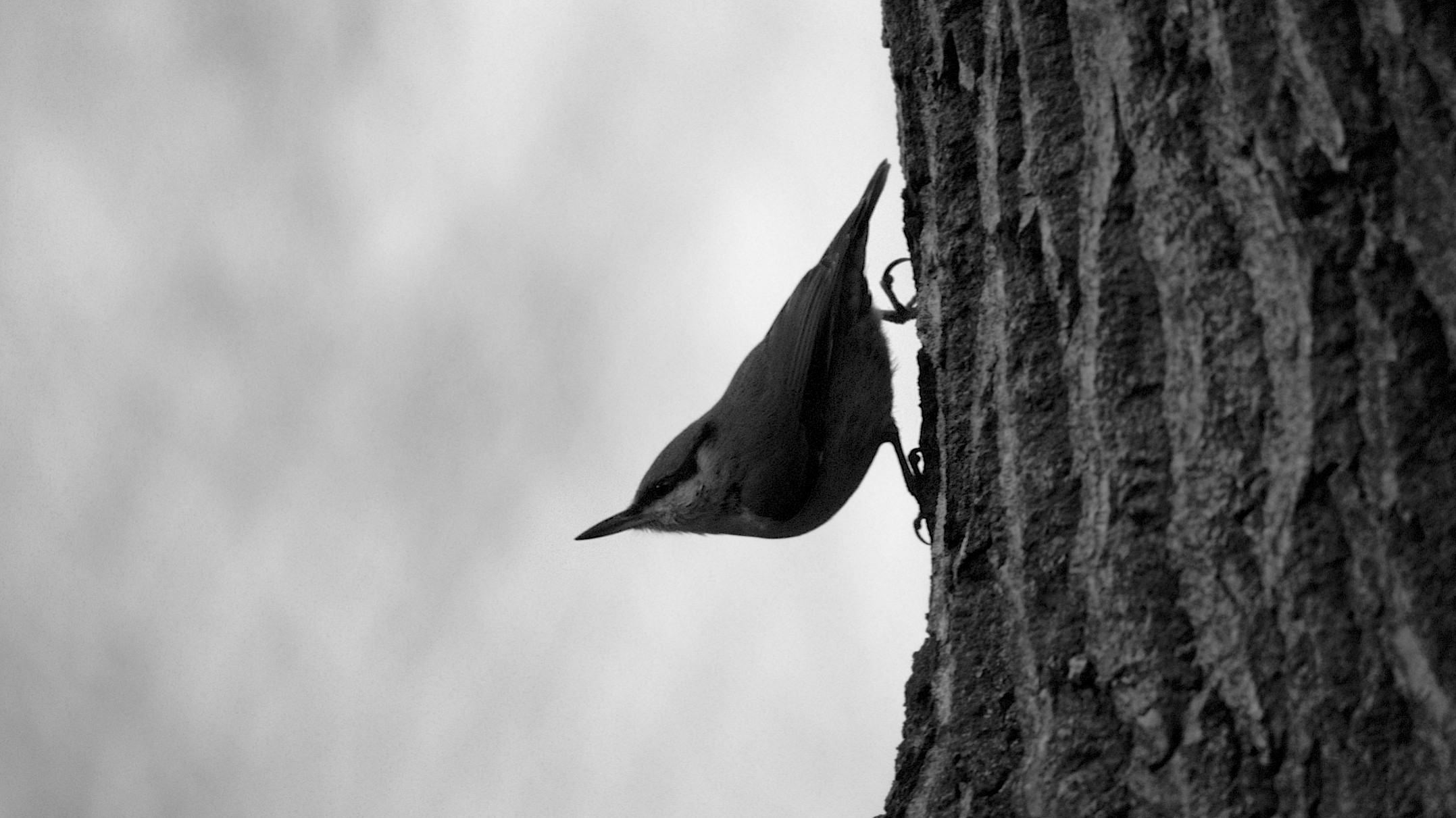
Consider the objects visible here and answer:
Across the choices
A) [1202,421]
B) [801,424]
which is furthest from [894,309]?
[1202,421]

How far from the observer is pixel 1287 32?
1.20 m

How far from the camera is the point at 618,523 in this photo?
165 inches

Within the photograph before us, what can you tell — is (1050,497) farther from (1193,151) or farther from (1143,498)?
(1193,151)

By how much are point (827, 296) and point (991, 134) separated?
2280 millimetres

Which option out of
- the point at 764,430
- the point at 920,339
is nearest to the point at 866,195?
the point at 764,430

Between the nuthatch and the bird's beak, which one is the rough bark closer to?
the nuthatch

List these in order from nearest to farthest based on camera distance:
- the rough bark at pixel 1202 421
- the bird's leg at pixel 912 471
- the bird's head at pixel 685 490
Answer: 1. the rough bark at pixel 1202 421
2. the bird's leg at pixel 912 471
3. the bird's head at pixel 685 490

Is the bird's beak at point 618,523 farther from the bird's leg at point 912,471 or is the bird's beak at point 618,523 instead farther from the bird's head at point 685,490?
the bird's leg at point 912,471

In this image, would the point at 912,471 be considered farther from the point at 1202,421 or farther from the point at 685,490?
the point at 1202,421

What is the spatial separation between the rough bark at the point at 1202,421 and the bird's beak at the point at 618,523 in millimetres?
2528

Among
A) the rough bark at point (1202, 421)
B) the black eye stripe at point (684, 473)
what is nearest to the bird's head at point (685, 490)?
the black eye stripe at point (684, 473)

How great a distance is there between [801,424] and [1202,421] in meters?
2.63

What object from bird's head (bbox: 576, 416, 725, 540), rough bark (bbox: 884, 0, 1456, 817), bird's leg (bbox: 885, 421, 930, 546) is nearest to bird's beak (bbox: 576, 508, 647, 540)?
bird's head (bbox: 576, 416, 725, 540)

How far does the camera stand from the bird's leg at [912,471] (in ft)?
11.5
